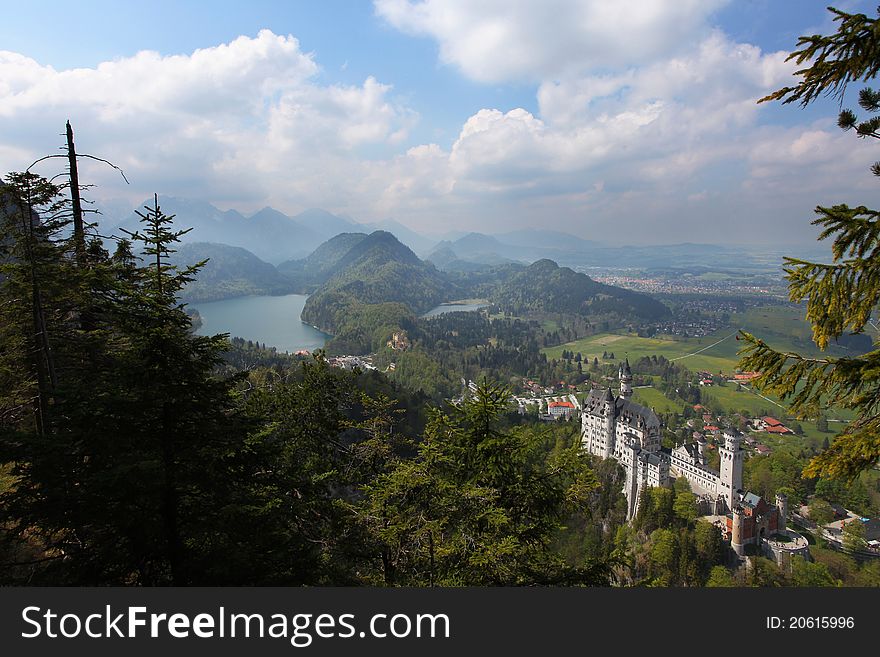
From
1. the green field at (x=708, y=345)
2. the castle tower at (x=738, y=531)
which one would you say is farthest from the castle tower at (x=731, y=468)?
the green field at (x=708, y=345)

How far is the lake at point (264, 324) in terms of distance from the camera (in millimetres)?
117625

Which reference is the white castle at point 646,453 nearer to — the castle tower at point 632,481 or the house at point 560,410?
the castle tower at point 632,481

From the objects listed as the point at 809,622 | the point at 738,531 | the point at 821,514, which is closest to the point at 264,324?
the point at 738,531

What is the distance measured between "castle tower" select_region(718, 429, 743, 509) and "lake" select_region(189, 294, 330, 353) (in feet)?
292

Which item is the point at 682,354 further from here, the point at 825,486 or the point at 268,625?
the point at 268,625

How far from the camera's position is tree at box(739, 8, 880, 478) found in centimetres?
371

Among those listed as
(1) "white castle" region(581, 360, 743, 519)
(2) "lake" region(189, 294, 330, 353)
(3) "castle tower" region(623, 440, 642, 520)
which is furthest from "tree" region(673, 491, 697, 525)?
(2) "lake" region(189, 294, 330, 353)

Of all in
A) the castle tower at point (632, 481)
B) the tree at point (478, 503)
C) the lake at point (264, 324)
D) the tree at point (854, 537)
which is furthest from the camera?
the lake at point (264, 324)

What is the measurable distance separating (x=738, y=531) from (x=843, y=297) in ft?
123

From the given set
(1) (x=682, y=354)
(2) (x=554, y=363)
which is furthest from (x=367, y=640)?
(1) (x=682, y=354)

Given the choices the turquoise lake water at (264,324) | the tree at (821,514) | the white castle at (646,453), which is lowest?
the tree at (821,514)

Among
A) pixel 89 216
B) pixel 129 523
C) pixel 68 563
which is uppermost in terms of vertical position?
pixel 89 216

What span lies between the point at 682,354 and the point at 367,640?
130m

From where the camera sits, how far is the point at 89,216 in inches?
464
